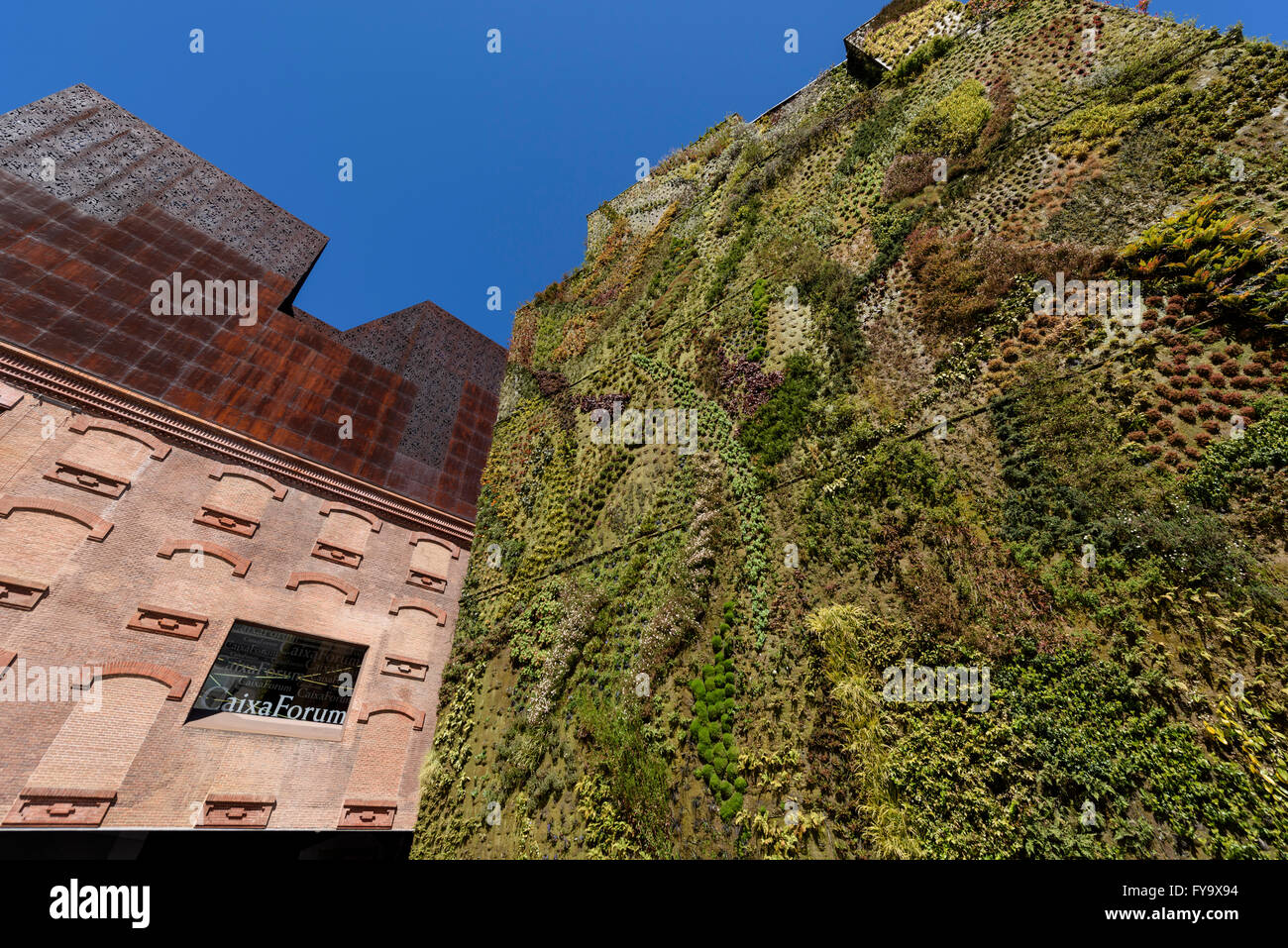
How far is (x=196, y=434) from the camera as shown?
16484 millimetres

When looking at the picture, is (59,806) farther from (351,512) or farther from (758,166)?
(758,166)

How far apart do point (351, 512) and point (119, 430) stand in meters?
6.58

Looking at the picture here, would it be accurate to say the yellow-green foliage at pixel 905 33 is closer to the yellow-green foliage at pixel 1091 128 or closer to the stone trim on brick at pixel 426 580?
the yellow-green foliage at pixel 1091 128

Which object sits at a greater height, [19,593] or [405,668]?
[19,593]

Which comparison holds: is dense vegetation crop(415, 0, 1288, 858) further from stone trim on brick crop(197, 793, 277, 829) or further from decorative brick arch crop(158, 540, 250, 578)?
decorative brick arch crop(158, 540, 250, 578)

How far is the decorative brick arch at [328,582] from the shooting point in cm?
1641

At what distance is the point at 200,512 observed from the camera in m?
15.6

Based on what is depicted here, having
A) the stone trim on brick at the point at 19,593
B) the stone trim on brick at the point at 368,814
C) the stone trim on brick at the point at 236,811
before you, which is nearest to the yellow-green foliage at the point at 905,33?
the stone trim on brick at the point at 368,814

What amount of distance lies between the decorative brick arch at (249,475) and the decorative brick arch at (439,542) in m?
4.51

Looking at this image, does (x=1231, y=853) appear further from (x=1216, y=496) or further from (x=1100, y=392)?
(x=1100, y=392)

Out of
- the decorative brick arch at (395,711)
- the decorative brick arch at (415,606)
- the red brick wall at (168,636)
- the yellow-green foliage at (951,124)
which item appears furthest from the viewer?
the decorative brick arch at (415,606)

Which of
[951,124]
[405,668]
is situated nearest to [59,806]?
[405,668]
